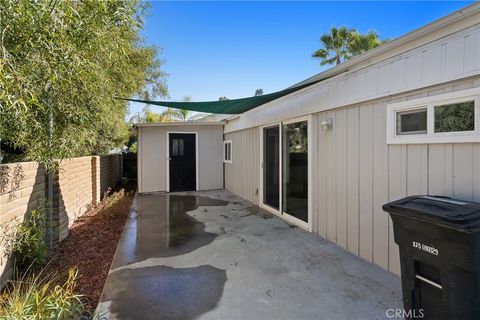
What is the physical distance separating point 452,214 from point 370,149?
173 centimetres

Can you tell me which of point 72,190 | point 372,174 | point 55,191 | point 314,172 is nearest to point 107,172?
point 72,190

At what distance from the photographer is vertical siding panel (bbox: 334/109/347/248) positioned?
4.01 m

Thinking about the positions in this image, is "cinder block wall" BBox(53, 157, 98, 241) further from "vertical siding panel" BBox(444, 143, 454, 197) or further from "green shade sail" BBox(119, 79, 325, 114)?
"vertical siding panel" BBox(444, 143, 454, 197)

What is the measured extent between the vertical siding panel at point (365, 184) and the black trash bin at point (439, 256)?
4.21ft

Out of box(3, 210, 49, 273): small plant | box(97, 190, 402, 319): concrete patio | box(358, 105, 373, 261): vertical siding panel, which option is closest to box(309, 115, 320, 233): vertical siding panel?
box(97, 190, 402, 319): concrete patio

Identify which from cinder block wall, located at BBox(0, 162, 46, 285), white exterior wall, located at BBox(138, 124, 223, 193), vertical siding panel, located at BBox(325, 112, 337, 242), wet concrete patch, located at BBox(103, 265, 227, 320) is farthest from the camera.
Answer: white exterior wall, located at BBox(138, 124, 223, 193)

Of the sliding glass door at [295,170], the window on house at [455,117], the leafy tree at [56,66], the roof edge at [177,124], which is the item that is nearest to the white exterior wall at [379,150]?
the window on house at [455,117]

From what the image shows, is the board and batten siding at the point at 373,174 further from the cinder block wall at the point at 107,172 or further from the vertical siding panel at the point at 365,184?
the cinder block wall at the point at 107,172

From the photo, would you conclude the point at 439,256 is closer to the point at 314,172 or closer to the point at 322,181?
the point at 322,181

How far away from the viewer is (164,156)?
31.2ft

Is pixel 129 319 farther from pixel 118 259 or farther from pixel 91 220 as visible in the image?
pixel 91 220

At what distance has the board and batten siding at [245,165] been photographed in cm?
731

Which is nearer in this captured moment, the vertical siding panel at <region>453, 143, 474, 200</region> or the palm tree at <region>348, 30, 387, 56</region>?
the vertical siding panel at <region>453, 143, 474, 200</region>

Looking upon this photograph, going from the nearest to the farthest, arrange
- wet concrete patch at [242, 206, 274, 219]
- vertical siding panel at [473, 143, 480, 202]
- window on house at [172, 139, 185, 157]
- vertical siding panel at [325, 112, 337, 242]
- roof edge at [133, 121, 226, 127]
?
1. vertical siding panel at [473, 143, 480, 202]
2. vertical siding panel at [325, 112, 337, 242]
3. wet concrete patch at [242, 206, 274, 219]
4. roof edge at [133, 121, 226, 127]
5. window on house at [172, 139, 185, 157]
